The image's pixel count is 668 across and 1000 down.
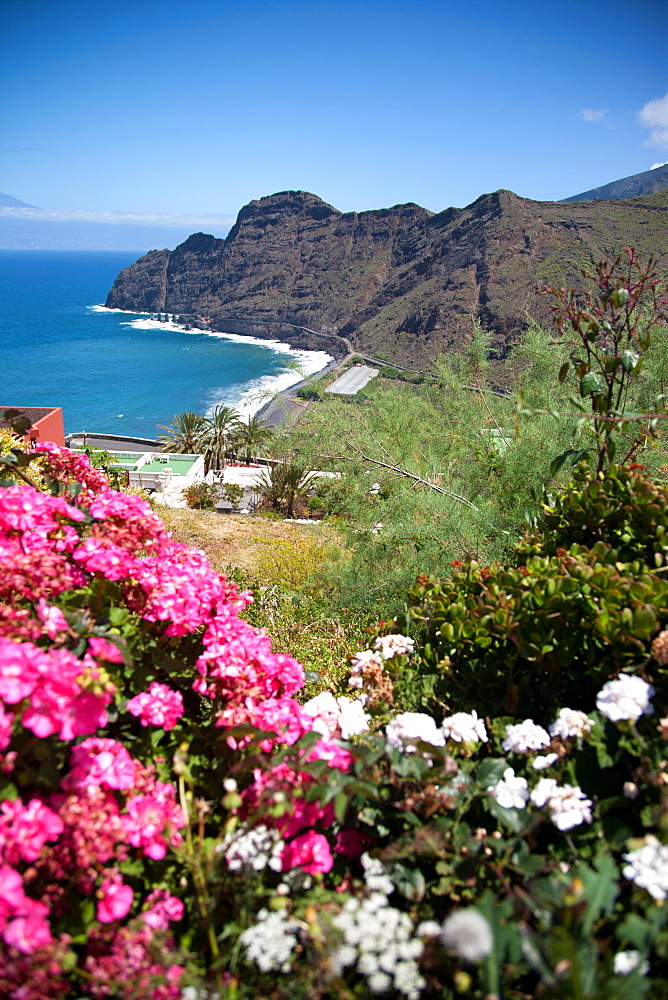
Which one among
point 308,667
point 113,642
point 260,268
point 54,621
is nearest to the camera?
point 54,621

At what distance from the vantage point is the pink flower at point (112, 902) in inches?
40.8

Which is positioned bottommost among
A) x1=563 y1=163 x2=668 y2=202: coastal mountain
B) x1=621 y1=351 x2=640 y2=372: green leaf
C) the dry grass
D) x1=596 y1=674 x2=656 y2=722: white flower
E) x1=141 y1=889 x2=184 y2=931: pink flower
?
the dry grass

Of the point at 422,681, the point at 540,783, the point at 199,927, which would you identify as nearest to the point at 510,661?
the point at 422,681

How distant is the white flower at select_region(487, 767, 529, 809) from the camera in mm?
1224

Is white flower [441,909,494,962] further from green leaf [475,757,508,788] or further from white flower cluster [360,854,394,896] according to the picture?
→ green leaf [475,757,508,788]

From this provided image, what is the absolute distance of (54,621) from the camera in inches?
49.7

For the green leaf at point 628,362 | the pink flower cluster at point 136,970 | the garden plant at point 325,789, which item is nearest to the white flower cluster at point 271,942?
the garden plant at point 325,789

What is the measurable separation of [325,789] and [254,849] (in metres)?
0.17

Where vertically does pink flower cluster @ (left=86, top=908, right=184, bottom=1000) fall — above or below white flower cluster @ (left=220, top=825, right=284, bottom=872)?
below

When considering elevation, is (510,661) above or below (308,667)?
above

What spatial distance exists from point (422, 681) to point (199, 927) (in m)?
0.85

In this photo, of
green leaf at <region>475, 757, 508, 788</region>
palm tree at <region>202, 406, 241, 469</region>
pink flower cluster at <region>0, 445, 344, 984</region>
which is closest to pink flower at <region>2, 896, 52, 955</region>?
pink flower cluster at <region>0, 445, 344, 984</region>

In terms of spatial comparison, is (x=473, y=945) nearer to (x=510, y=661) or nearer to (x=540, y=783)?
(x=540, y=783)

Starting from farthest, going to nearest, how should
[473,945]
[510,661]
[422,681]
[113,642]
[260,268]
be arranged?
1. [260,268]
2. [422,681]
3. [510,661]
4. [113,642]
5. [473,945]
